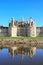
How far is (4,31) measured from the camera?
115 meters

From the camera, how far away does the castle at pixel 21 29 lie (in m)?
111

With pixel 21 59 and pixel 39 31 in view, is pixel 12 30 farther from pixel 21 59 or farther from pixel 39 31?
pixel 21 59

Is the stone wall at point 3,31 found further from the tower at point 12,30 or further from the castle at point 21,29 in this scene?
the tower at point 12,30

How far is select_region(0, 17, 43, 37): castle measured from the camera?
111m

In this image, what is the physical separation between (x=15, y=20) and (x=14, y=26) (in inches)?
269

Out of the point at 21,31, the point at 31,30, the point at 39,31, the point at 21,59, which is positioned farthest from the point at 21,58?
the point at 39,31

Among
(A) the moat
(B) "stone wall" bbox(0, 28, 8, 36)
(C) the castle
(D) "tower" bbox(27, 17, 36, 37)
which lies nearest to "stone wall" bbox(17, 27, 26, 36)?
(C) the castle

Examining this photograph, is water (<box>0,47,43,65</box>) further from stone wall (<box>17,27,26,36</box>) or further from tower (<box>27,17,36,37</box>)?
stone wall (<box>17,27,26,36</box>)

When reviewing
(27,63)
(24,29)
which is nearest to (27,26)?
(24,29)

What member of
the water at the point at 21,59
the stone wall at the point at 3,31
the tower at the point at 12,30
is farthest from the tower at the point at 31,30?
the water at the point at 21,59

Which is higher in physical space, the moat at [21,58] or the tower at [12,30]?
the tower at [12,30]

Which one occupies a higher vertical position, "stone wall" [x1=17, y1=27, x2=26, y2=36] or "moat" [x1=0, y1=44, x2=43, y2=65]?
"stone wall" [x1=17, y1=27, x2=26, y2=36]

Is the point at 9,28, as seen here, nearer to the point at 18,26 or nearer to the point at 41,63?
the point at 18,26

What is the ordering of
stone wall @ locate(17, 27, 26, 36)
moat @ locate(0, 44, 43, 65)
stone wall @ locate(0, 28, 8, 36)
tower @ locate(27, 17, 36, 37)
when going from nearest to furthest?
moat @ locate(0, 44, 43, 65)
tower @ locate(27, 17, 36, 37)
stone wall @ locate(17, 27, 26, 36)
stone wall @ locate(0, 28, 8, 36)
